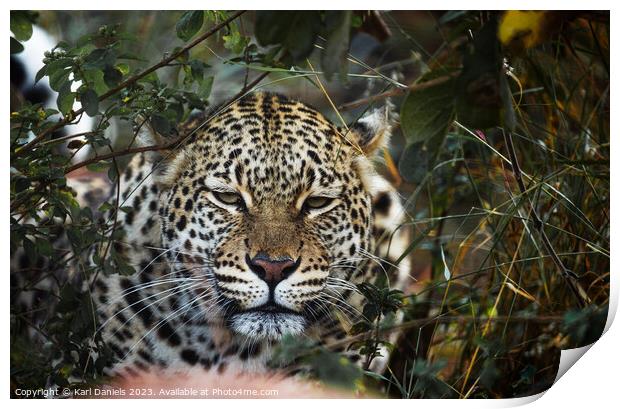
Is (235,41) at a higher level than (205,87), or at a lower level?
higher

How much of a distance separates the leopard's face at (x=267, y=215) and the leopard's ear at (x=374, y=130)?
32 mm

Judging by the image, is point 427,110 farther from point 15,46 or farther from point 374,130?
point 15,46

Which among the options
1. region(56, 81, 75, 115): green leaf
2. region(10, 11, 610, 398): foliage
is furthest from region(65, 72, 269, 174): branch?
region(56, 81, 75, 115): green leaf

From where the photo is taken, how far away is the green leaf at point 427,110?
1209 millimetres

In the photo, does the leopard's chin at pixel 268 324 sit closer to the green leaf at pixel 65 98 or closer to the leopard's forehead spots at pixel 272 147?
the leopard's forehead spots at pixel 272 147

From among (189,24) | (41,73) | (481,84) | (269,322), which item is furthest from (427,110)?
(41,73)

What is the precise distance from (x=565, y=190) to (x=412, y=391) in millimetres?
653

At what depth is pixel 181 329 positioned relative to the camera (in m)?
2.08

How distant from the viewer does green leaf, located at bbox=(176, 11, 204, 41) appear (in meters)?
1.79

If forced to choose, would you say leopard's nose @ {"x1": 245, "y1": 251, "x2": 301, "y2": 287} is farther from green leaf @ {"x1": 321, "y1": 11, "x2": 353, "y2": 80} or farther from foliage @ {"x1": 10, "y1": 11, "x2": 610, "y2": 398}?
green leaf @ {"x1": 321, "y1": 11, "x2": 353, "y2": 80}

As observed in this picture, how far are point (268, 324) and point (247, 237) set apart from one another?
8.7 inches

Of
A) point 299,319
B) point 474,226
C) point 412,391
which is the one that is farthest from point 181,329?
point 474,226

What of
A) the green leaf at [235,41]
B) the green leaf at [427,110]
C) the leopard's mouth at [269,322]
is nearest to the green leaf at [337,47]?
the green leaf at [427,110]

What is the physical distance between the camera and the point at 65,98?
187 cm
